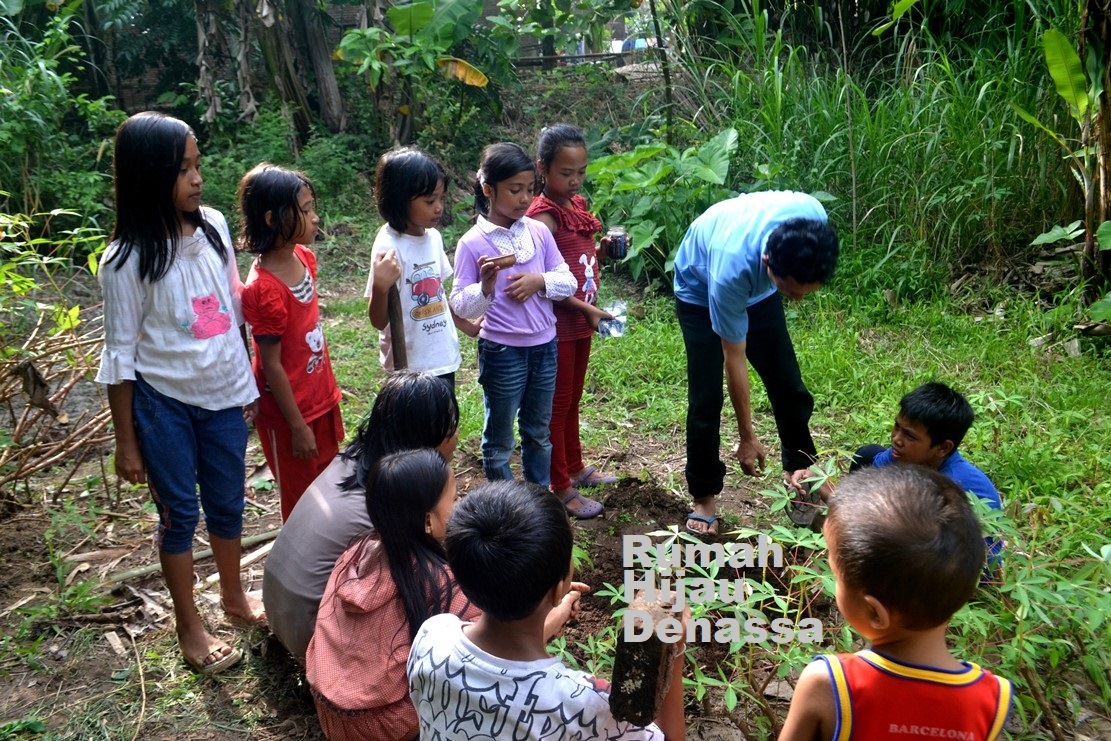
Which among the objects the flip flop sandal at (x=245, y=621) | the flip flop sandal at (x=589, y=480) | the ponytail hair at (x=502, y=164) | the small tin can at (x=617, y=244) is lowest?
the flip flop sandal at (x=589, y=480)

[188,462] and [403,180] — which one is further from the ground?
[403,180]

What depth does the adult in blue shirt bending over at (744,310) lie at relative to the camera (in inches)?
108

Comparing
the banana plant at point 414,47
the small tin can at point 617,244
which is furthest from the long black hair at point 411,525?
the banana plant at point 414,47

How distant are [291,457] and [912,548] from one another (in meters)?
2.32

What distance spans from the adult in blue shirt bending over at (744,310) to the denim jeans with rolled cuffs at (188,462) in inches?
66.1

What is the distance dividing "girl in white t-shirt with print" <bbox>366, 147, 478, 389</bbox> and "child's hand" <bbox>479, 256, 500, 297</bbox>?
16cm

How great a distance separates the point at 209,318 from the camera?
8.80 feet

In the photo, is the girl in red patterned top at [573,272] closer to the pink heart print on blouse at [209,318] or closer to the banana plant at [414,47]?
the pink heart print on blouse at [209,318]

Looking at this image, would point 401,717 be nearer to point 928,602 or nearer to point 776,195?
point 928,602

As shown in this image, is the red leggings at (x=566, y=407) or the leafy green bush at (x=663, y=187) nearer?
the red leggings at (x=566, y=407)

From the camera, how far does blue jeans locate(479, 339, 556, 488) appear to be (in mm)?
3283

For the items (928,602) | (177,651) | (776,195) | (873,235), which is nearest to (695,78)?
(873,235)

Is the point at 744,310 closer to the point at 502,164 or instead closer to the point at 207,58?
the point at 502,164

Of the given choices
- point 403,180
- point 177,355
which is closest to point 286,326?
point 177,355
